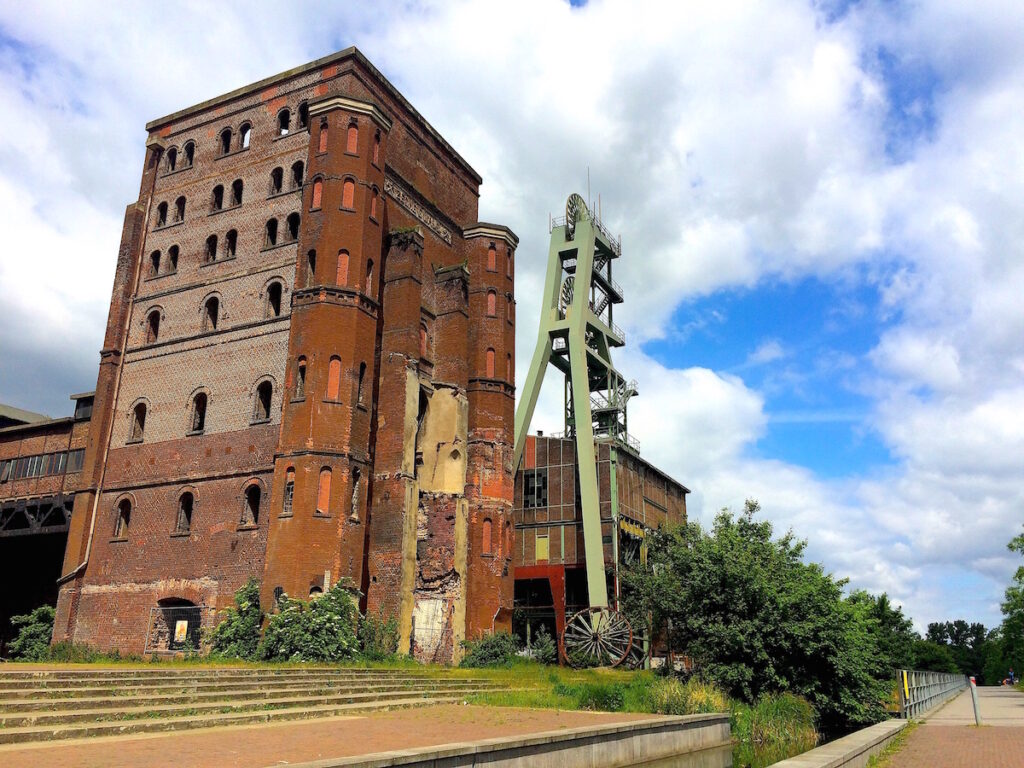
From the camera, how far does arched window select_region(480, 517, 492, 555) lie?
3111 centimetres

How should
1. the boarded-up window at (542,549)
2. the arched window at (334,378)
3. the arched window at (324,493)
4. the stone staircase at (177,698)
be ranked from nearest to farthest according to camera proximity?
the stone staircase at (177,698) → the arched window at (324,493) → the arched window at (334,378) → the boarded-up window at (542,549)

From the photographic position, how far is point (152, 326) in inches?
1282

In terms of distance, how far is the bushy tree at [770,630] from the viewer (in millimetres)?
20203

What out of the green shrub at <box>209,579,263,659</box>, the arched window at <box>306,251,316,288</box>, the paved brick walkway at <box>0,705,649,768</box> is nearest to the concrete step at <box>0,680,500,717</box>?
the paved brick walkway at <box>0,705,649,768</box>

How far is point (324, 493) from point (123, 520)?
9763mm

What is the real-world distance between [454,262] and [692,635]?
20921 millimetres

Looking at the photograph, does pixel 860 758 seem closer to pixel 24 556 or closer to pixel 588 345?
pixel 588 345

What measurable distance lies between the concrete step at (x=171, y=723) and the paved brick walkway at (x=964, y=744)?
30.8 feet

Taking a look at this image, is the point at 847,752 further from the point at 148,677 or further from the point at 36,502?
the point at 36,502

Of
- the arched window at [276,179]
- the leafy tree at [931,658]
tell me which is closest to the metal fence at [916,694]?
the arched window at [276,179]

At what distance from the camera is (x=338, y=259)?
2819 cm

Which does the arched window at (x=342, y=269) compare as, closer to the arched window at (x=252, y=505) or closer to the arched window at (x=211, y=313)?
the arched window at (x=211, y=313)

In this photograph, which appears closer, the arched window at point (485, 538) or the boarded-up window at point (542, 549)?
the arched window at point (485, 538)

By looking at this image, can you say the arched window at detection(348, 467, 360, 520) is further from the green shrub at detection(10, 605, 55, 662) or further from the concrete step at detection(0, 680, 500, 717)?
the green shrub at detection(10, 605, 55, 662)
